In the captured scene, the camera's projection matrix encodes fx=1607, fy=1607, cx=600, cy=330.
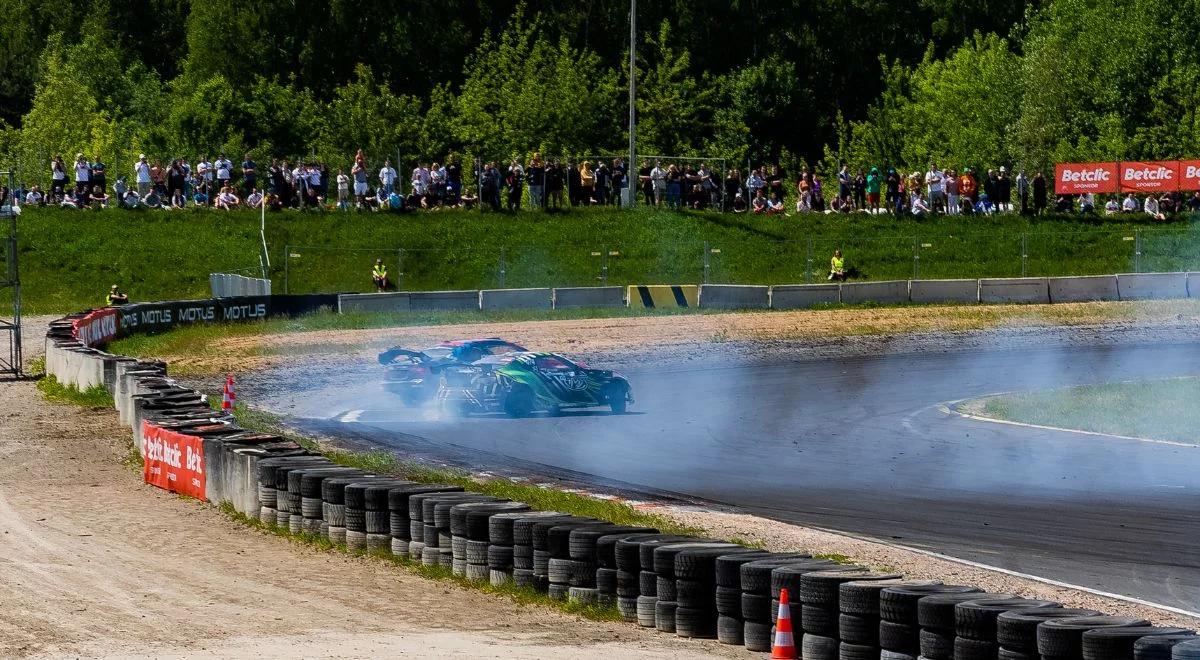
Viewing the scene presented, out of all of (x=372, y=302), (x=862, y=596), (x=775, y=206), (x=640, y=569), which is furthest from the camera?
(x=775, y=206)

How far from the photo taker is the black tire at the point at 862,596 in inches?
352

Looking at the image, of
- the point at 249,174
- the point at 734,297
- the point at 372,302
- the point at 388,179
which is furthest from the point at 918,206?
the point at 249,174

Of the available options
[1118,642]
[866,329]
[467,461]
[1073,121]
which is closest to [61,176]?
[866,329]

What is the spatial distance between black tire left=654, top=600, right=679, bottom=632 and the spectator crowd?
34572mm

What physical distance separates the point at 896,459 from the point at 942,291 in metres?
21.0

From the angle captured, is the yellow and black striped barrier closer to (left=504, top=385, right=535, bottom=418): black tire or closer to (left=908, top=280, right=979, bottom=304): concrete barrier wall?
(left=908, top=280, right=979, bottom=304): concrete barrier wall

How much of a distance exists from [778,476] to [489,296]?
2115 centimetres

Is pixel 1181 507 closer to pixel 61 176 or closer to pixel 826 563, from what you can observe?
pixel 826 563

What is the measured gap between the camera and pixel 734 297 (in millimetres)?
37094

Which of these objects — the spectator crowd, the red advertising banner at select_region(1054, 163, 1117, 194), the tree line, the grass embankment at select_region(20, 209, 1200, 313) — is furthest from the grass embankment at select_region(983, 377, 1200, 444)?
the tree line

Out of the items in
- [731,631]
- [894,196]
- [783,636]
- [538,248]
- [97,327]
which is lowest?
[731,631]

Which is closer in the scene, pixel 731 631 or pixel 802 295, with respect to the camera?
pixel 731 631

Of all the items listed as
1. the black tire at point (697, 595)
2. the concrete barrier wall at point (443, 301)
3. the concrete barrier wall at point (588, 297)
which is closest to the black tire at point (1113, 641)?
the black tire at point (697, 595)

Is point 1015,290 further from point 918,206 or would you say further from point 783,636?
point 783,636
